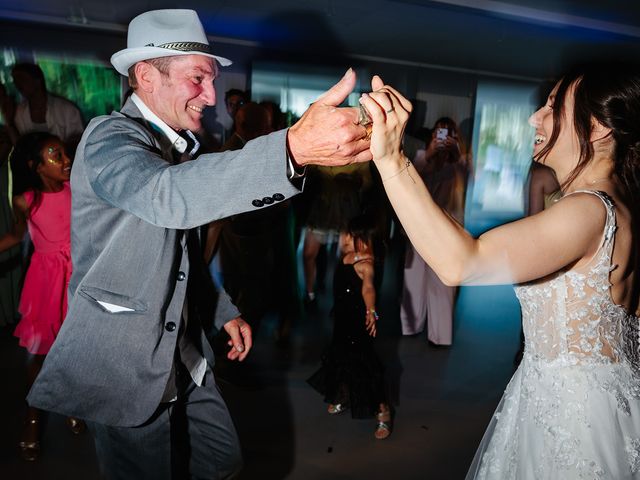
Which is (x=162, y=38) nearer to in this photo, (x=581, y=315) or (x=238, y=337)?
(x=238, y=337)

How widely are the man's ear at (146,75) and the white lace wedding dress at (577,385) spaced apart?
1.21m

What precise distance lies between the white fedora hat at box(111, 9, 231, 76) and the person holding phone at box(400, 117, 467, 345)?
2.99m

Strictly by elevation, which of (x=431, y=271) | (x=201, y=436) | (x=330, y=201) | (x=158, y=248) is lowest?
(x=431, y=271)

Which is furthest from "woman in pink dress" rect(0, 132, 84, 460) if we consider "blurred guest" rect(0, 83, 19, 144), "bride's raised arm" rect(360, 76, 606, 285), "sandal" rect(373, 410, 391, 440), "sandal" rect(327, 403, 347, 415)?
"bride's raised arm" rect(360, 76, 606, 285)

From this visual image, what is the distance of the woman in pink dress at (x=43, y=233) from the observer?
9.21 ft

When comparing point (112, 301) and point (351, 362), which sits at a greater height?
point (112, 301)

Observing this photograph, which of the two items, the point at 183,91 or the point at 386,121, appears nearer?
the point at 386,121

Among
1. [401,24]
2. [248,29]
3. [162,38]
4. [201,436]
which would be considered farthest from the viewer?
[248,29]

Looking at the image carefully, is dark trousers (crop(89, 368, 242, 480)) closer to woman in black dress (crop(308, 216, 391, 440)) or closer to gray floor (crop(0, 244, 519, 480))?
gray floor (crop(0, 244, 519, 480))

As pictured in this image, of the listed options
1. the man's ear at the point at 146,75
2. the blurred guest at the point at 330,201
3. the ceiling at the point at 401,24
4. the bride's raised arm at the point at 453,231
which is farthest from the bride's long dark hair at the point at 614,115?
the ceiling at the point at 401,24

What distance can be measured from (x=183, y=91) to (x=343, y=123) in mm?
771

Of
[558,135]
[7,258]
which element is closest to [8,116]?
[7,258]

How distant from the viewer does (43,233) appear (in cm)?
306

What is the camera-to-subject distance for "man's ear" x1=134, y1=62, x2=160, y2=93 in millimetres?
1542
